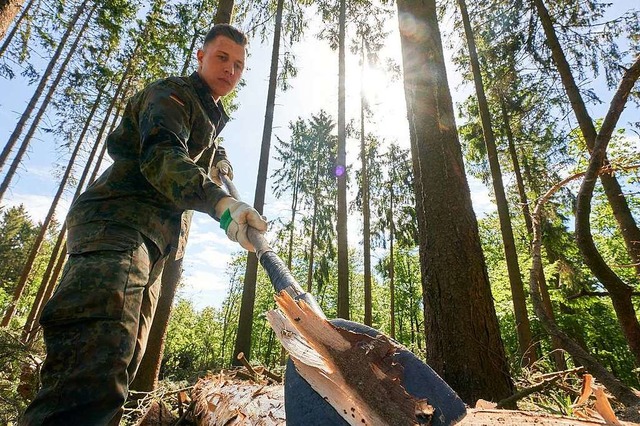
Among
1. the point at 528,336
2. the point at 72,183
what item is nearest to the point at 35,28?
the point at 72,183

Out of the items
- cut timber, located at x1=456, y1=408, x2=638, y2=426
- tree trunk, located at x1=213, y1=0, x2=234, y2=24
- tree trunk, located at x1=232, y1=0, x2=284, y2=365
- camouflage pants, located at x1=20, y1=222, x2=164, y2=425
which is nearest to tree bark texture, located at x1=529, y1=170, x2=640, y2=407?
cut timber, located at x1=456, y1=408, x2=638, y2=426

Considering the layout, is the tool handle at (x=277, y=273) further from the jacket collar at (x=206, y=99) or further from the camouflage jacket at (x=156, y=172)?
the jacket collar at (x=206, y=99)

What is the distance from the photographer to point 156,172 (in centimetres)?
170

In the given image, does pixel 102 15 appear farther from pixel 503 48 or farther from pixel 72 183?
pixel 503 48

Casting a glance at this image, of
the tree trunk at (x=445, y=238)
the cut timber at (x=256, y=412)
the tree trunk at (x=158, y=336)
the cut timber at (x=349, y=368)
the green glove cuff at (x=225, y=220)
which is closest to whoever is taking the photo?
the cut timber at (x=349, y=368)

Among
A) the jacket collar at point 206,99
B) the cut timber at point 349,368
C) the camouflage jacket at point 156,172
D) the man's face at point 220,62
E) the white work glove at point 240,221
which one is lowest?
the cut timber at point 349,368

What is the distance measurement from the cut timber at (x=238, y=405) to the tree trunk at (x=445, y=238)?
1300mm

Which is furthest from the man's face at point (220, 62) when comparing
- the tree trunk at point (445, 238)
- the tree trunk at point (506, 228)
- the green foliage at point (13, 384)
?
the tree trunk at point (506, 228)

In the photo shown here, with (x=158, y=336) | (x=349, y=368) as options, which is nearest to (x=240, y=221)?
(x=349, y=368)

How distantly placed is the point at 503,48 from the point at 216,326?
42.5 meters

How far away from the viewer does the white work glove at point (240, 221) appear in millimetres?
1525

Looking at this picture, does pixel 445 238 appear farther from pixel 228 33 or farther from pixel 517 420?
pixel 228 33

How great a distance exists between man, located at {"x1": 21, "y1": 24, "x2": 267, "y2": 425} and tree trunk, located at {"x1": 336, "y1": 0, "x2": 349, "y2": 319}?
9027mm

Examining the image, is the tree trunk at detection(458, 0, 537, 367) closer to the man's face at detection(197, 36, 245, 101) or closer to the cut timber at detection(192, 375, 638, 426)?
the cut timber at detection(192, 375, 638, 426)
